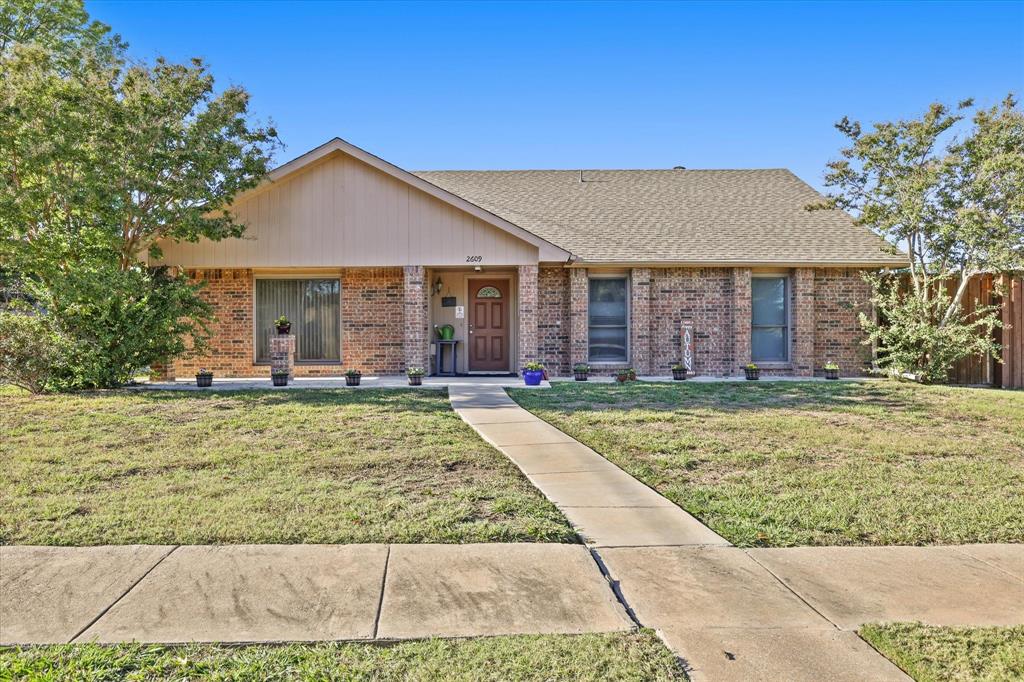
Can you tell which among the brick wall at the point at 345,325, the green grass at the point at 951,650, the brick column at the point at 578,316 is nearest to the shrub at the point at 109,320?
the brick wall at the point at 345,325

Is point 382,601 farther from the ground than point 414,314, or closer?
closer

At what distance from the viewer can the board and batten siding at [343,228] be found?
539 inches

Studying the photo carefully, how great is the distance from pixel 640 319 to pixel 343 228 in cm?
689

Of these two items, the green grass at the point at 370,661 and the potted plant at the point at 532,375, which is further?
the potted plant at the point at 532,375

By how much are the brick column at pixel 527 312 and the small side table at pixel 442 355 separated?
2.17 meters

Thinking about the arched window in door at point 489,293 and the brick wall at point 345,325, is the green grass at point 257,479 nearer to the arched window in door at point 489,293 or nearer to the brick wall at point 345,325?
the brick wall at point 345,325

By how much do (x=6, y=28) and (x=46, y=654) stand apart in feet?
68.5

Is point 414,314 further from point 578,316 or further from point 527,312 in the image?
point 578,316

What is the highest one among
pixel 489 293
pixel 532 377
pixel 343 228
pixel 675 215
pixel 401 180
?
pixel 401 180

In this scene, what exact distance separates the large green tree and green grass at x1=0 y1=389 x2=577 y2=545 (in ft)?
7.64

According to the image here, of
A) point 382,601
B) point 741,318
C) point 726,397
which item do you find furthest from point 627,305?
point 382,601

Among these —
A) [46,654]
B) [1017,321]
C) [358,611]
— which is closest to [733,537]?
[358,611]

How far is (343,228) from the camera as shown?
13711 mm

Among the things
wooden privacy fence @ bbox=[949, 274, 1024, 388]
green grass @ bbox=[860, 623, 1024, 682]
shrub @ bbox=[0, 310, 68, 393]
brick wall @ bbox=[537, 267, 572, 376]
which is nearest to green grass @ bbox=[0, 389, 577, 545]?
shrub @ bbox=[0, 310, 68, 393]
